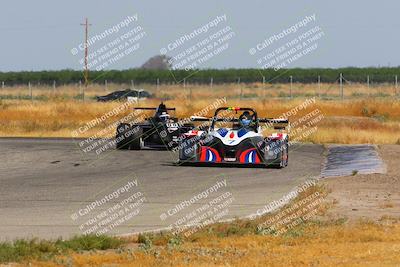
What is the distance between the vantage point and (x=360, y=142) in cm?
3519

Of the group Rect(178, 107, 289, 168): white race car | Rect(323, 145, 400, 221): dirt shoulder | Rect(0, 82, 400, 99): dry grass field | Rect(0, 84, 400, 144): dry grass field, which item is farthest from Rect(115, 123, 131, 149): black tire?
Rect(0, 82, 400, 99): dry grass field

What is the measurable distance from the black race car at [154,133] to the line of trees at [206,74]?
51141 mm

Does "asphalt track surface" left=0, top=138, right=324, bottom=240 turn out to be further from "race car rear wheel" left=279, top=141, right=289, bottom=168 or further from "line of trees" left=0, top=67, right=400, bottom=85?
"line of trees" left=0, top=67, right=400, bottom=85

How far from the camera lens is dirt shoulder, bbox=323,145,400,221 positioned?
15.7 metres

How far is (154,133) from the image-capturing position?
30000 mm

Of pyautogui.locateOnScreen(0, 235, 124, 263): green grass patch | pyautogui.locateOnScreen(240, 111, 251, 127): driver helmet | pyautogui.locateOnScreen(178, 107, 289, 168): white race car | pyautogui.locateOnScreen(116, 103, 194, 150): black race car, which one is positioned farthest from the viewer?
A: pyautogui.locateOnScreen(116, 103, 194, 150): black race car

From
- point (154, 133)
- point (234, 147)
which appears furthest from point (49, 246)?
point (154, 133)

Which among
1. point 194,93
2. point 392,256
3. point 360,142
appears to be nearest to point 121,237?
point 392,256

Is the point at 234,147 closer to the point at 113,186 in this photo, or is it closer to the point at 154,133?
the point at 113,186

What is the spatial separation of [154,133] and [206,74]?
7199cm

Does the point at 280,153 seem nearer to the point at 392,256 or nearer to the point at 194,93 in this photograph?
the point at 392,256

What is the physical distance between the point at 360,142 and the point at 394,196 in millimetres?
17287

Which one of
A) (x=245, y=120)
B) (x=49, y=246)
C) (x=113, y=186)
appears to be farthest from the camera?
(x=245, y=120)

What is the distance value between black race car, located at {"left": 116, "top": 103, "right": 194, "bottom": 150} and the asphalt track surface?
0.42 meters
